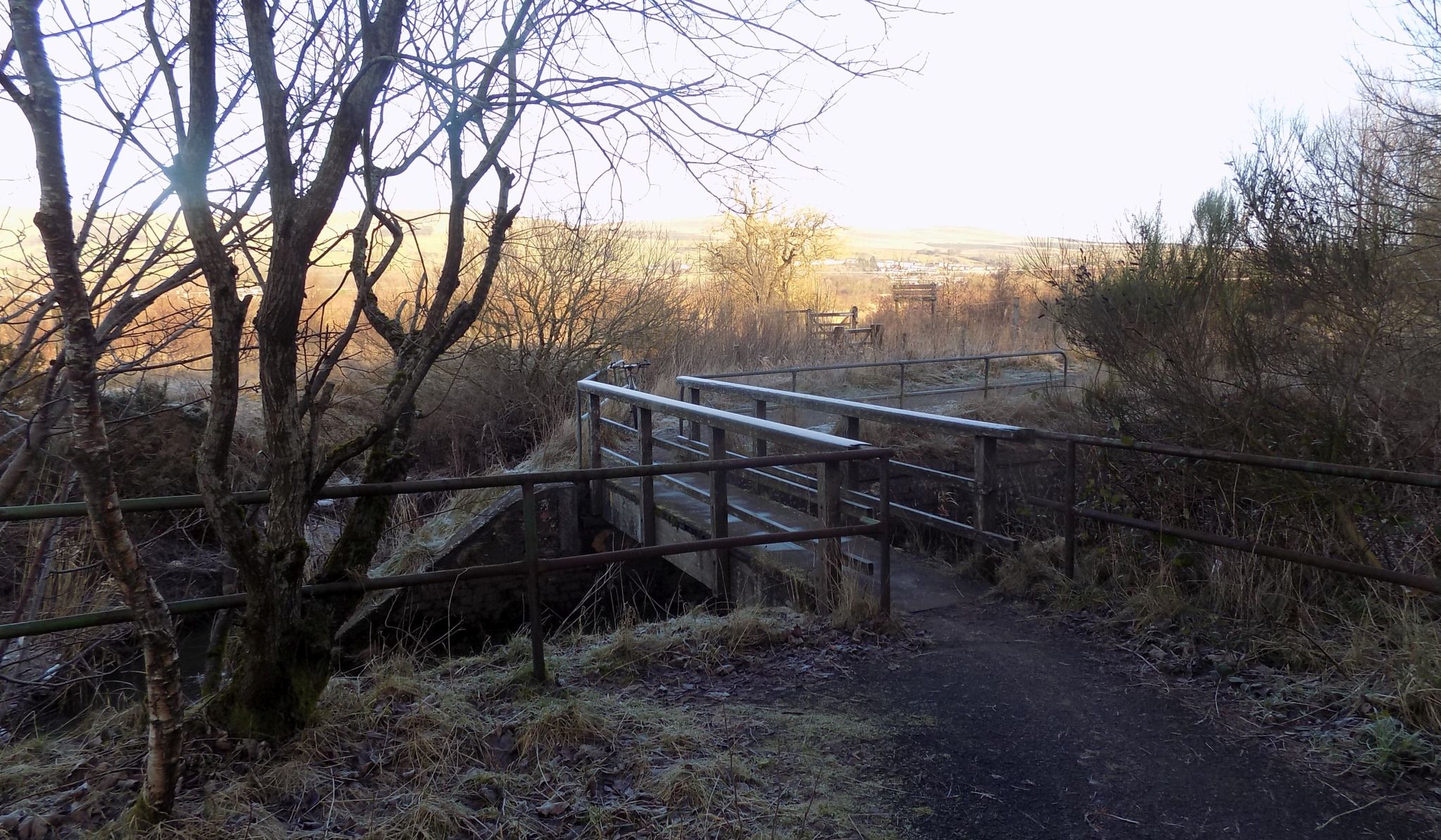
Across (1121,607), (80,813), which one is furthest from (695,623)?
(80,813)

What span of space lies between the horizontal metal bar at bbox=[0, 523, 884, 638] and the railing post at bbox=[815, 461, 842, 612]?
27 cm

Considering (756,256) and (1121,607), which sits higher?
(756,256)

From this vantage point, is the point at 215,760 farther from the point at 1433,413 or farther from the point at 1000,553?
the point at 1433,413

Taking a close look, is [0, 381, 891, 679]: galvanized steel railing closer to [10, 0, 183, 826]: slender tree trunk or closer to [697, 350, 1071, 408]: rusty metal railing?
[10, 0, 183, 826]: slender tree trunk

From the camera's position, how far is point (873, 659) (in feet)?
15.8

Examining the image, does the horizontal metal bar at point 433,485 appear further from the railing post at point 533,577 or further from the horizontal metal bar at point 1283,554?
the horizontal metal bar at point 1283,554

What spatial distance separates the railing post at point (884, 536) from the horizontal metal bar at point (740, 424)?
36 cm

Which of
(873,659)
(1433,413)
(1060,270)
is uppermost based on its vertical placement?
(1060,270)

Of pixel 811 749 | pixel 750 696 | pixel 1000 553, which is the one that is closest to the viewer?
pixel 811 749

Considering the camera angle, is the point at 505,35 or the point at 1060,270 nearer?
the point at 505,35

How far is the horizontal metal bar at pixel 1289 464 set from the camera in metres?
3.81

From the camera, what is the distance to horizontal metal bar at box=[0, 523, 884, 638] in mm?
3314

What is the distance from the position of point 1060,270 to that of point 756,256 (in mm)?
18380

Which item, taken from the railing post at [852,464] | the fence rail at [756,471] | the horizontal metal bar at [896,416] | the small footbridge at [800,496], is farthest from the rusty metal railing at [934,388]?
the railing post at [852,464]
